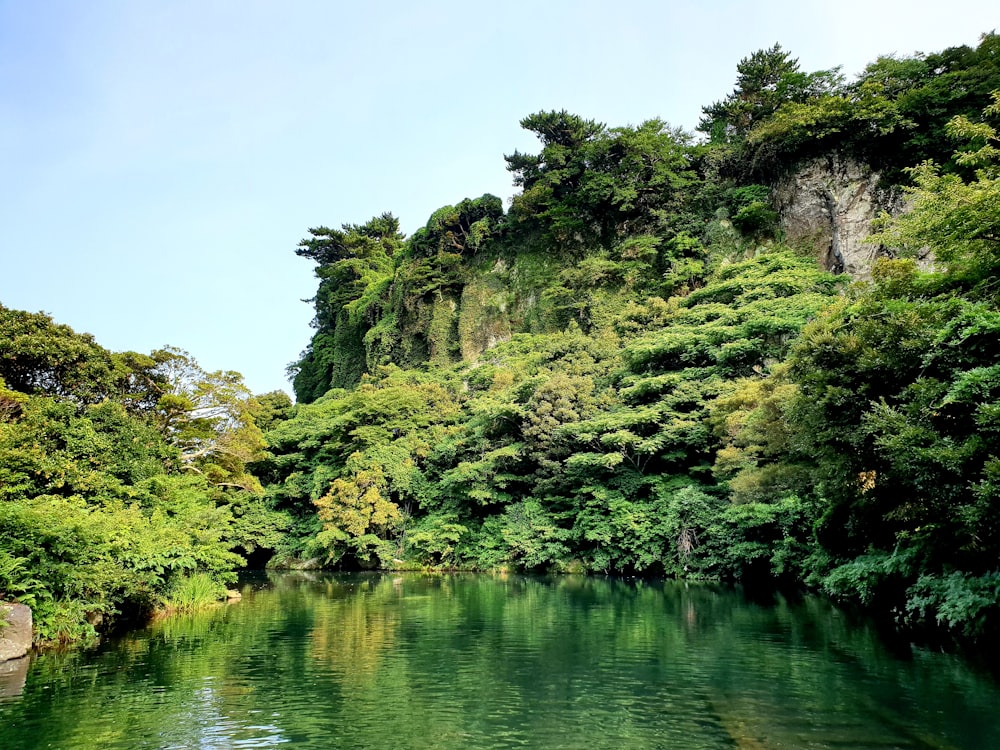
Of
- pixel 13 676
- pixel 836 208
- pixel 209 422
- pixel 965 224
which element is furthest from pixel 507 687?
pixel 836 208

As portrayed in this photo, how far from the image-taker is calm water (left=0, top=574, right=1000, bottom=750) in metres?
7.19

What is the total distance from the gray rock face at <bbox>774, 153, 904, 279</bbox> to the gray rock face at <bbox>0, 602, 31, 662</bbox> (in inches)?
1390

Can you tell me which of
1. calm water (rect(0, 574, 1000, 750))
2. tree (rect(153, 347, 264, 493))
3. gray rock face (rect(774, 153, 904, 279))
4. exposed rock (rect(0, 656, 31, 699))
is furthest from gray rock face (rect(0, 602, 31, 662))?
gray rock face (rect(774, 153, 904, 279))

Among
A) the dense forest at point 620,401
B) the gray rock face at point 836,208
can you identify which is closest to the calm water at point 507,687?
the dense forest at point 620,401

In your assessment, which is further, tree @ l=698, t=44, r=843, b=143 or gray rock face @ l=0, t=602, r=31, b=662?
tree @ l=698, t=44, r=843, b=143

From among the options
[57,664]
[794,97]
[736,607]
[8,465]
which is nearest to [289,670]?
[57,664]

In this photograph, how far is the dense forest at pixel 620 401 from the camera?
11.9 meters

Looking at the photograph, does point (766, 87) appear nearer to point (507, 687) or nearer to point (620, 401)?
point (620, 401)

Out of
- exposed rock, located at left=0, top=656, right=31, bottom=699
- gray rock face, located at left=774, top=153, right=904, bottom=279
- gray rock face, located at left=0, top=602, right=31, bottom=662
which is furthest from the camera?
gray rock face, located at left=774, top=153, right=904, bottom=279

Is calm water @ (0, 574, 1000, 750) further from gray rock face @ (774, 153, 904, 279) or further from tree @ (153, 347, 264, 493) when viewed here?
→ gray rock face @ (774, 153, 904, 279)

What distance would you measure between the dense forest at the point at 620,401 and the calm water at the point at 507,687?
2228mm

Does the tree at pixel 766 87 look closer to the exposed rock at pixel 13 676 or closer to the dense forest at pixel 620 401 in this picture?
the dense forest at pixel 620 401

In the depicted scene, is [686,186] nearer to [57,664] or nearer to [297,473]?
[297,473]

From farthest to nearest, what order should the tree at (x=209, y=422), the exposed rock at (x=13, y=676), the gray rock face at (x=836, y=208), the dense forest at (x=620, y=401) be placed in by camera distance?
the gray rock face at (x=836, y=208) → the tree at (x=209, y=422) → the dense forest at (x=620, y=401) → the exposed rock at (x=13, y=676)
